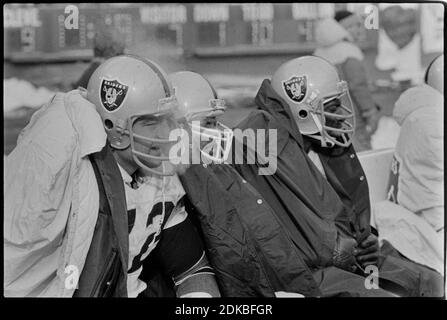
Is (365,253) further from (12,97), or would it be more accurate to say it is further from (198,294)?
(12,97)

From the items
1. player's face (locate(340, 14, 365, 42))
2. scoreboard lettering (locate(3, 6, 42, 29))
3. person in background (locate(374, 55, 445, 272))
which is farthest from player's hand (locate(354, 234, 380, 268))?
scoreboard lettering (locate(3, 6, 42, 29))

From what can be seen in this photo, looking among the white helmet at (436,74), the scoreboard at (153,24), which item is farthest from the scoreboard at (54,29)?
the white helmet at (436,74)

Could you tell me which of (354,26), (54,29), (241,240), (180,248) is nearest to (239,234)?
(241,240)

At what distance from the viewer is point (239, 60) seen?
8.42 feet

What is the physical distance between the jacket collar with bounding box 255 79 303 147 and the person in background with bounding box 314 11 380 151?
0.78 ft

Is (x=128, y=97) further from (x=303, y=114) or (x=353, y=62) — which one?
(x=353, y=62)

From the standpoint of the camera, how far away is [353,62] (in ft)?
9.95

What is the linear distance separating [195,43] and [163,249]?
625mm

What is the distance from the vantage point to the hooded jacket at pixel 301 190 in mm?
2447

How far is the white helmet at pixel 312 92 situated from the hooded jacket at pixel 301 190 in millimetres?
54

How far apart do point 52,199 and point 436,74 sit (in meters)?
1.22

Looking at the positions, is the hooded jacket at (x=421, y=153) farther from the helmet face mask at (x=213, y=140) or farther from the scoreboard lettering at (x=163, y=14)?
the scoreboard lettering at (x=163, y=14)

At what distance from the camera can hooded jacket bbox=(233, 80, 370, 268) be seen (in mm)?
2447

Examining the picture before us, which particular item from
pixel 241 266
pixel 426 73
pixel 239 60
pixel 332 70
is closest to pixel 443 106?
pixel 426 73
